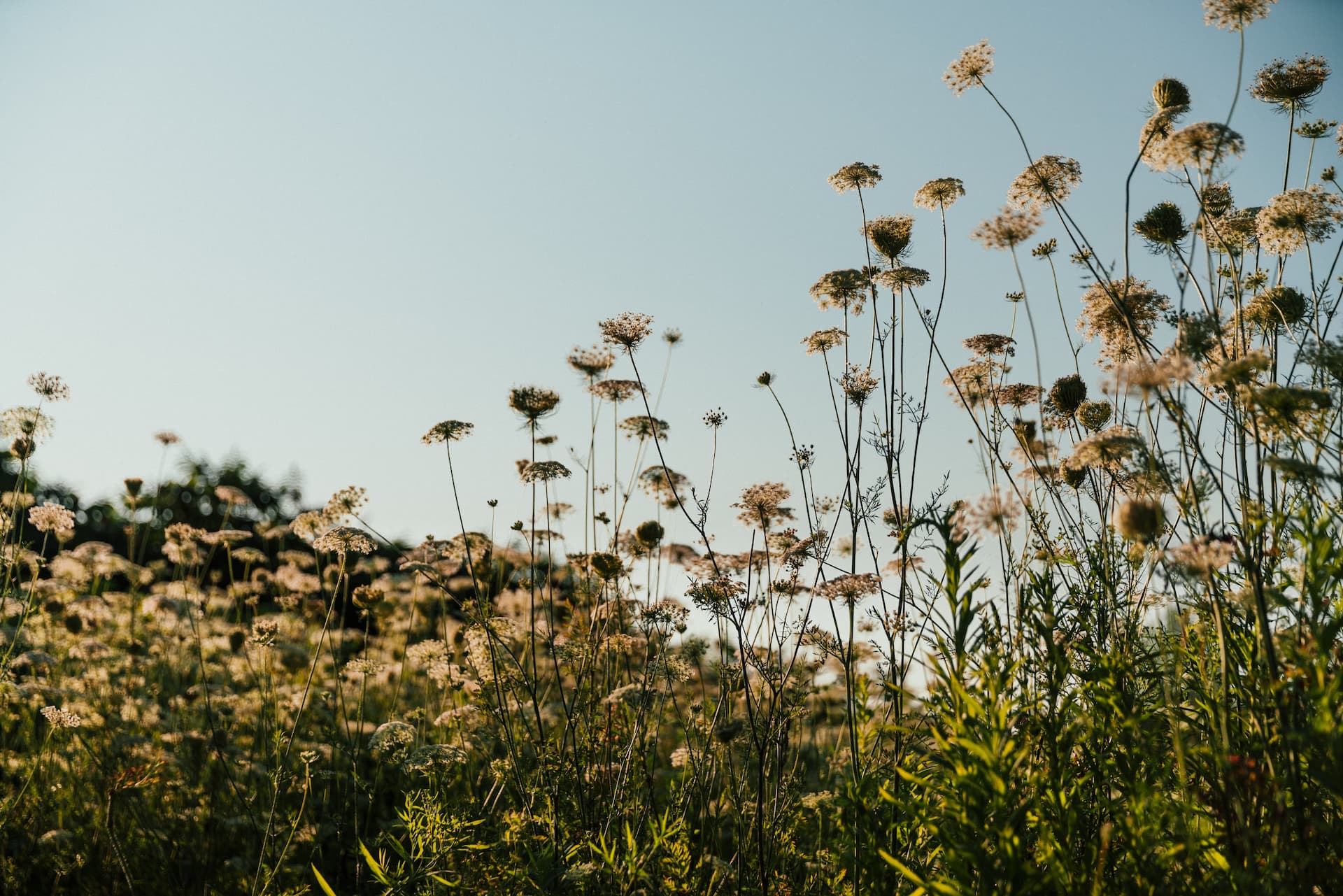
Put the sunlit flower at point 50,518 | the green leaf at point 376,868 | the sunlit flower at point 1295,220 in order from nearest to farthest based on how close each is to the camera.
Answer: the green leaf at point 376,868
the sunlit flower at point 1295,220
the sunlit flower at point 50,518

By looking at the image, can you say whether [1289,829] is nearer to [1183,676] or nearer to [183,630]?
[1183,676]

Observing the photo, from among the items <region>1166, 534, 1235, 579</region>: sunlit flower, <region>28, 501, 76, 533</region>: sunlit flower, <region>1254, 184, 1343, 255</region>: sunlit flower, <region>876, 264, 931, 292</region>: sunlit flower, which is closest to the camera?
<region>1166, 534, 1235, 579</region>: sunlit flower

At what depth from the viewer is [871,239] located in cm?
437

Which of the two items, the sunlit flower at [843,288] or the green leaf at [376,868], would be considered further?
the sunlit flower at [843,288]

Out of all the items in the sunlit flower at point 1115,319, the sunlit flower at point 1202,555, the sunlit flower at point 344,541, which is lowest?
the sunlit flower at point 1202,555

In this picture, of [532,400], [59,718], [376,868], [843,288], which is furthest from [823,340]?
[59,718]

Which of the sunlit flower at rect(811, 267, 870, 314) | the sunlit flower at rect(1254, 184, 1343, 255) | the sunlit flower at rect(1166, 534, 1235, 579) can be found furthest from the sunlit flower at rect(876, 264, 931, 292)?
the sunlit flower at rect(1166, 534, 1235, 579)

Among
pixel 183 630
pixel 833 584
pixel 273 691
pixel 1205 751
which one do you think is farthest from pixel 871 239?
pixel 183 630

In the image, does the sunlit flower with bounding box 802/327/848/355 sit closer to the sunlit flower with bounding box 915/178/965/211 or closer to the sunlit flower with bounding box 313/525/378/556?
the sunlit flower with bounding box 915/178/965/211

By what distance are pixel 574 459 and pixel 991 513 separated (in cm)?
264

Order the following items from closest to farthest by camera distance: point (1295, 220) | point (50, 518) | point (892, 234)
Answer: point (1295, 220) < point (892, 234) < point (50, 518)

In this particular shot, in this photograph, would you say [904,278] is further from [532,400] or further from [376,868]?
[376,868]

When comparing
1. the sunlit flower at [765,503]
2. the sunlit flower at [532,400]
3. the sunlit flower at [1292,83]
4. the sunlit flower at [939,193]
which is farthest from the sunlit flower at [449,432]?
the sunlit flower at [1292,83]

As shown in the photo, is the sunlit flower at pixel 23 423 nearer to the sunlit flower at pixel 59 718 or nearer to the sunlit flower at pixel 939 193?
the sunlit flower at pixel 59 718
